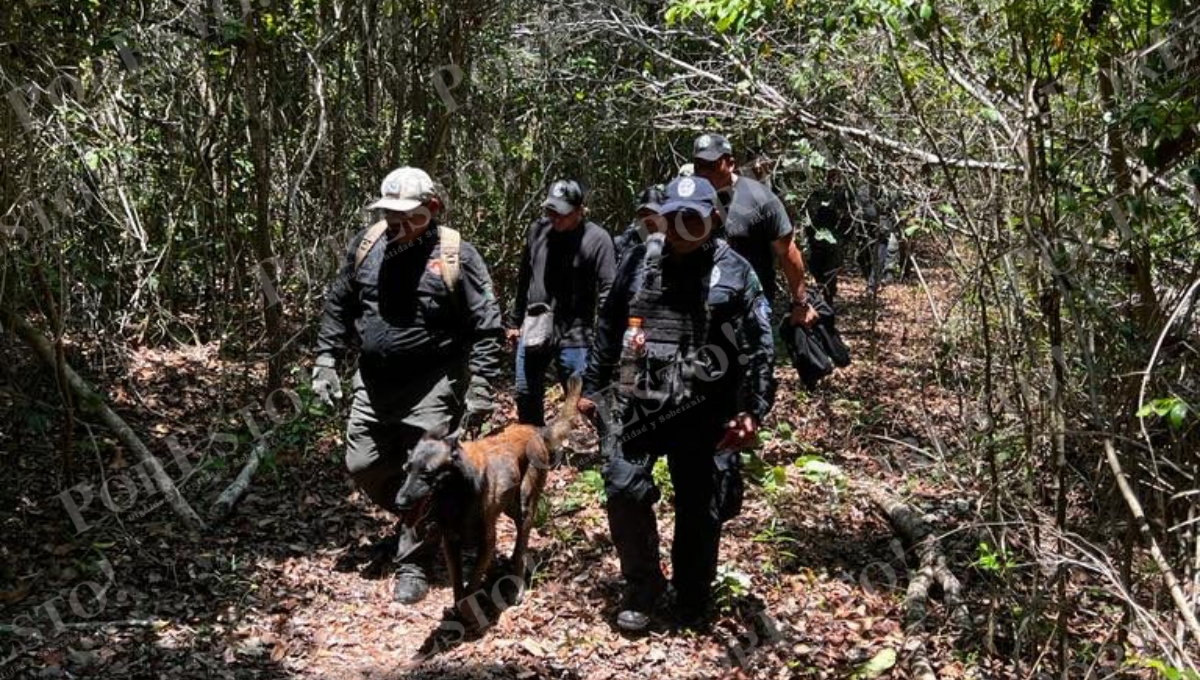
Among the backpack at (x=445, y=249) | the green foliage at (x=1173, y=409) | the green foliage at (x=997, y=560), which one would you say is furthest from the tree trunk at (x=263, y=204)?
the green foliage at (x=1173, y=409)

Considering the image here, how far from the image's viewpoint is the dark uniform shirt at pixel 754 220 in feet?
19.5

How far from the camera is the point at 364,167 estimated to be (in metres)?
10.1

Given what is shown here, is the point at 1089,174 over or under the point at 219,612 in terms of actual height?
over

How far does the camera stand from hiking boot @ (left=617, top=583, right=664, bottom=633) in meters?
5.12

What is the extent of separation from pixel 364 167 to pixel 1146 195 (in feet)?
25.0

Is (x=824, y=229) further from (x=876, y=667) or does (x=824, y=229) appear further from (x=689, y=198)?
(x=876, y=667)

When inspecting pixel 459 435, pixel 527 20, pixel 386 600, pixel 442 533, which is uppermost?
pixel 527 20

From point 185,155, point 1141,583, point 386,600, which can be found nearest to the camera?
point 1141,583

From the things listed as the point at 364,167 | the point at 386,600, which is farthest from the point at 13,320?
the point at 364,167

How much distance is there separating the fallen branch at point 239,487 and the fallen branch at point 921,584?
14.3 ft

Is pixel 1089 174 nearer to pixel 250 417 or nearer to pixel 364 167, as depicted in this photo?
pixel 250 417

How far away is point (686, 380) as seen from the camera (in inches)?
192

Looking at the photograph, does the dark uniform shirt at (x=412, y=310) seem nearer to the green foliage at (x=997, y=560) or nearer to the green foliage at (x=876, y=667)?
the green foliage at (x=876, y=667)

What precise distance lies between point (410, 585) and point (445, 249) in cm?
195
